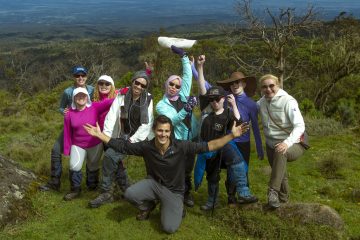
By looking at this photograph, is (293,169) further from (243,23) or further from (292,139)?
(243,23)

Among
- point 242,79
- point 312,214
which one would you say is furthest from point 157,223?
point 242,79

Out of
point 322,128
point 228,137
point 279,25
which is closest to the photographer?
point 228,137

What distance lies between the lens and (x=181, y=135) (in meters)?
6.12

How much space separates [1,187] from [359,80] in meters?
22.1

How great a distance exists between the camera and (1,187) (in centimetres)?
635

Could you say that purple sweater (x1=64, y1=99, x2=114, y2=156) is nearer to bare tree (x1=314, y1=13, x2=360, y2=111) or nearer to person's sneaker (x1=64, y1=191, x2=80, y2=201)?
person's sneaker (x1=64, y1=191, x2=80, y2=201)

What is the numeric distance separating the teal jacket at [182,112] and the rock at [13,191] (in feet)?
8.26

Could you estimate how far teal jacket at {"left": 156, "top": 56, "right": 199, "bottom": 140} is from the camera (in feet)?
19.3

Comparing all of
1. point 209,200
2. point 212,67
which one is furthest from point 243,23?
point 212,67

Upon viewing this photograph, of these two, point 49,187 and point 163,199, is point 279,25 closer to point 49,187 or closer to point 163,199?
point 49,187

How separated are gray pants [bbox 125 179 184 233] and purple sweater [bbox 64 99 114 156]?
1.23 m

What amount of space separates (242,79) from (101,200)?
2796 millimetres

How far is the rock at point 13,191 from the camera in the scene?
605 cm

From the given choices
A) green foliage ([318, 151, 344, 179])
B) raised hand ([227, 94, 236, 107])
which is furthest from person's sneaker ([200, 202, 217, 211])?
green foliage ([318, 151, 344, 179])
